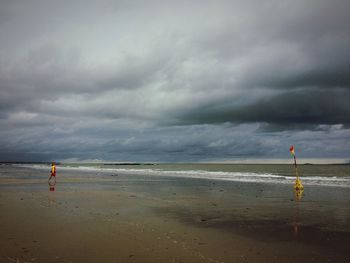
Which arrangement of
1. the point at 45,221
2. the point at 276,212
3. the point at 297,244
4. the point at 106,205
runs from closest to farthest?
the point at 297,244
the point at 45,221
the point at 276,212
the point at 106,205

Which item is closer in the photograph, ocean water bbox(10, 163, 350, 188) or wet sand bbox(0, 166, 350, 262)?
wet sand bbox(0, 166, 350, 262)

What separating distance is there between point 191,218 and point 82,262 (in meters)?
7.21

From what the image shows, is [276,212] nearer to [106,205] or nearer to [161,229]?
[161,229]

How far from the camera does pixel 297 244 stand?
388 inches

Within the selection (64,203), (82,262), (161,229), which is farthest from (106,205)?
(82,262)

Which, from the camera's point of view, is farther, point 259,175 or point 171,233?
point 259,175

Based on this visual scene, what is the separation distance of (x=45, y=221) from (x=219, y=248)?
7.44 m

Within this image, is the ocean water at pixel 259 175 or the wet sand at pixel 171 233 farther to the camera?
the ocean water at pixel 259 175

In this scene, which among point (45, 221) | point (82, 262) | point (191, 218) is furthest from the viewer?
point (191, 218)

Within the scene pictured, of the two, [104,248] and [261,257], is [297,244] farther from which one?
[104,248]

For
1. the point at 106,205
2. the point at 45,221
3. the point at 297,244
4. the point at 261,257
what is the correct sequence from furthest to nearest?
1. the point at 106,205
2. the point at 45,221
3. the point at 297,244
4. the point at 261,257

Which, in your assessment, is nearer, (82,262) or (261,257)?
A: (82,262)

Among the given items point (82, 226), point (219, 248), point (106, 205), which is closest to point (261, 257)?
point (219, 248)

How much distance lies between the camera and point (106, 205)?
18141mm
